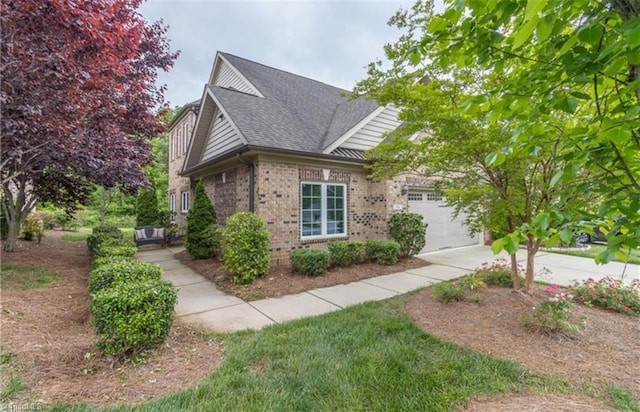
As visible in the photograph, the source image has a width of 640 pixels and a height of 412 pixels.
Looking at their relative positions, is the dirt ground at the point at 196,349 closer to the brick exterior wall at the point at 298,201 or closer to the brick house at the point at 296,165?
the brick exterior wall at the point at 298,201

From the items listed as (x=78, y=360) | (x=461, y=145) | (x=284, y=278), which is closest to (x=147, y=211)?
(x=284, y=278)

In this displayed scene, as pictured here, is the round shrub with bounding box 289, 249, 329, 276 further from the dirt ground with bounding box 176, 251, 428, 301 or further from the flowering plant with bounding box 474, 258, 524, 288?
the flowering plant with bounding box 474, 258, 524, 288

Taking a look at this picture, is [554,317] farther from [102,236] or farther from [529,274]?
[102,236]

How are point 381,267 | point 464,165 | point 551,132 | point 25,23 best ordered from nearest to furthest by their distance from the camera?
point 551,132 < point 25,23 < point 464,165 < point 381,267

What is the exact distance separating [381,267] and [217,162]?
233 inches

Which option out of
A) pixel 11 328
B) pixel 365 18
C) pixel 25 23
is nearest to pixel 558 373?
pixel 11 328

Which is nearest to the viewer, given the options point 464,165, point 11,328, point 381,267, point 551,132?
point 551,132

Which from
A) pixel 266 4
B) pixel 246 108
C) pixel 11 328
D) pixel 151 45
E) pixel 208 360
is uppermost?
pixel 266 4

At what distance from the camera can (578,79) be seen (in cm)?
141

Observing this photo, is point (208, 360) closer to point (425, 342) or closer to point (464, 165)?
point (425, 342)

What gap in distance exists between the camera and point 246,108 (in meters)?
9.14

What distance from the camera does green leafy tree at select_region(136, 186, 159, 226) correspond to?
48.9ft

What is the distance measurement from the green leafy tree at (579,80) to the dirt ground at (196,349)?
2054 millimetres

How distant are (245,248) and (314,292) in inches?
71.1
